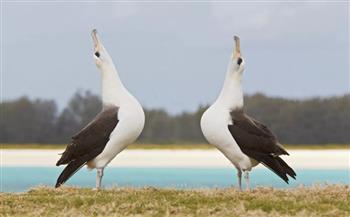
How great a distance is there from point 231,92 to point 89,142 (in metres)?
2.06

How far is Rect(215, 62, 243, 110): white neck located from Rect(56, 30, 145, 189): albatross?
3.75 ft

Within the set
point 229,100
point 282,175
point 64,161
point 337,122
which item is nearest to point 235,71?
point 229,100

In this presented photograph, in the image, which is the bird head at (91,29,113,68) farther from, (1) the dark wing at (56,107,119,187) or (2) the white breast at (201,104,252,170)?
(2) the white breast at (201,104,252,170)

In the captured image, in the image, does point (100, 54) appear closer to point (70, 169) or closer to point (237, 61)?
point (70, 169)

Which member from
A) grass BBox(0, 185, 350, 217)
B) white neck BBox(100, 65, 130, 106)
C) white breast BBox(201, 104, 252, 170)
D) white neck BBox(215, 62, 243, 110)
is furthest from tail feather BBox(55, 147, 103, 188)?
white neck BBox(215, 62, 243, 110)

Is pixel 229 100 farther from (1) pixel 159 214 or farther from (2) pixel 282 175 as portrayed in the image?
(1) pixel 159 214

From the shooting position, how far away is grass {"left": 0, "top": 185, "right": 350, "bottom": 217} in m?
9.58

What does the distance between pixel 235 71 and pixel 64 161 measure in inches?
105

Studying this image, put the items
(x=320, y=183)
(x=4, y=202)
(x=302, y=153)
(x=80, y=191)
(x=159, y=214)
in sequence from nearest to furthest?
1. (x=159, y=214)
2. (x=4, y=202)
3. (x=80, y=191)
4. (x=320, y=183)
5. (x=302, y=153)

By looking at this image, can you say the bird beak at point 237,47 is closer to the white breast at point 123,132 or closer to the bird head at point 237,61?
the bird head at point 237,61

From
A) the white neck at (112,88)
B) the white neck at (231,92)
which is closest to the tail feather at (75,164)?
the white neck at (112,88)

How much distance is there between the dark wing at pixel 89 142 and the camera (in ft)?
36.6

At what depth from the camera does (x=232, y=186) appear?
11.8 metres

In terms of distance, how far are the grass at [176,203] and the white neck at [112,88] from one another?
1.24 m
